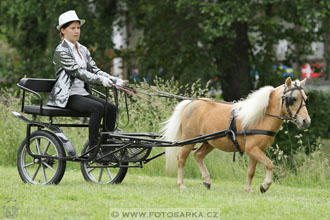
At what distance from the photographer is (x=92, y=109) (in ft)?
26.8

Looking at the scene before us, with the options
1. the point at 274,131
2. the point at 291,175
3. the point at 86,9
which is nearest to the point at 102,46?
the point at 86,9

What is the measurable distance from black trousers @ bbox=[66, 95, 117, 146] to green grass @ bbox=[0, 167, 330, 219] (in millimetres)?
718

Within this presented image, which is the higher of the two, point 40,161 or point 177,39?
point 177,39

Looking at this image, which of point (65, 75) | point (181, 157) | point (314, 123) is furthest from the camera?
point (314, 123)

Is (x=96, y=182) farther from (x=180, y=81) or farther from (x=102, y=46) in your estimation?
(x=102, y=46)

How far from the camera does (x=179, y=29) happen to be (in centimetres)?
1641

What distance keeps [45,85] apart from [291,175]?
4159 mm

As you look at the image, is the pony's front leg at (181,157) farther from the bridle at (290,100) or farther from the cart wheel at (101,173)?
the bridle at (290,100)

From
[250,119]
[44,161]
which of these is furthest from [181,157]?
[44,161]

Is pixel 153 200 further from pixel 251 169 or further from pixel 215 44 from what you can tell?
pixel 215 44

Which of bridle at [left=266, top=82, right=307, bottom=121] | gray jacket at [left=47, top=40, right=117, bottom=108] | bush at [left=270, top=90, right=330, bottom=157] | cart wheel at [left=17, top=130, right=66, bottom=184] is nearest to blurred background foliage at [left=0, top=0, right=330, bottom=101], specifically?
bush at [left=270, top=90, right=330, bottom=157]

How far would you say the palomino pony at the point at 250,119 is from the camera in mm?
7508

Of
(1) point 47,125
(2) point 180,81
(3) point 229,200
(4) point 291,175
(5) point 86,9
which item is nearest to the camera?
(3) point 229,200

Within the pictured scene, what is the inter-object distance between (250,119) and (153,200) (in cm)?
159
